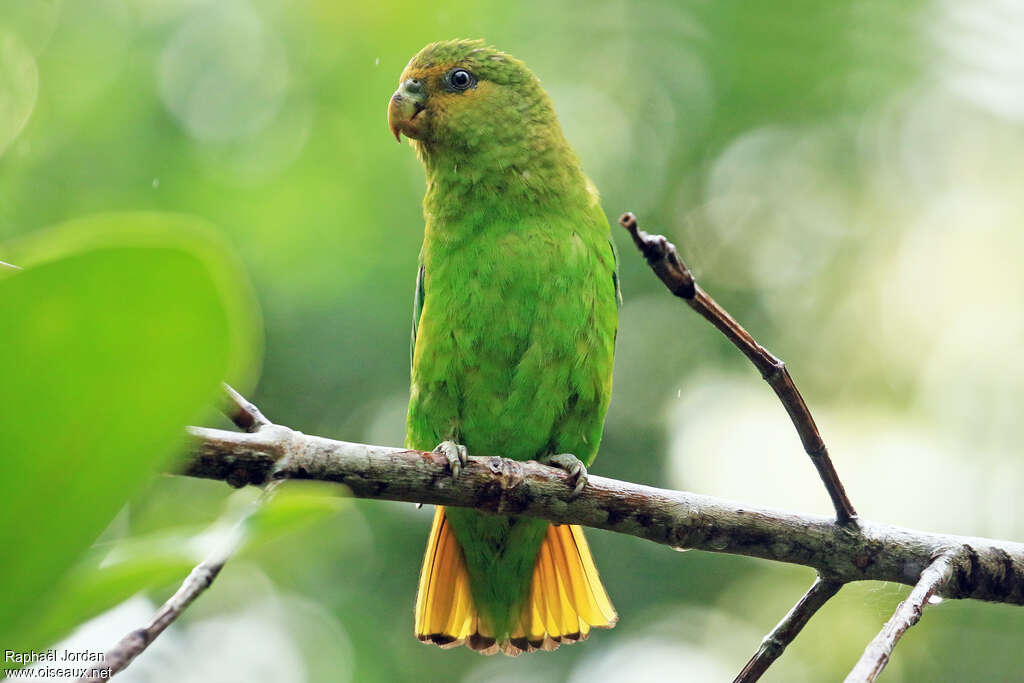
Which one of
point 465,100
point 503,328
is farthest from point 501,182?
point 503,328

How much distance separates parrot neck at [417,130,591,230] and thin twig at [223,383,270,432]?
1448 millimetres

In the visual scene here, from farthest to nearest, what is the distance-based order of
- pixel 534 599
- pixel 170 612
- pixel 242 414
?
pixel 534 599, pixel 242 414, pixel 170 612

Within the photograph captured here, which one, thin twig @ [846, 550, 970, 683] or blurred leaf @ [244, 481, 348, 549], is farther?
thin twig @ [846, 550, 970, 683]

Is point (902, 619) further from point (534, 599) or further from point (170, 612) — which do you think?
point (534, 599)

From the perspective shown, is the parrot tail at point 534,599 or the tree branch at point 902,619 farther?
the parrot tail at point 534,599

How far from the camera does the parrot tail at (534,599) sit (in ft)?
9.62

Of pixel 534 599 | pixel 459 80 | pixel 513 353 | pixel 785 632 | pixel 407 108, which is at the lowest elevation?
pixel 785 632

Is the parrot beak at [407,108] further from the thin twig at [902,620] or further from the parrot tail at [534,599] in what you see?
the thin twig at [902,620]

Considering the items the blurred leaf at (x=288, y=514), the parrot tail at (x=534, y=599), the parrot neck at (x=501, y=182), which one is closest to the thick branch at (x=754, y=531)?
the parrot tail at (x=534, y=599)

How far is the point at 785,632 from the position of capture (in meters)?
1.86

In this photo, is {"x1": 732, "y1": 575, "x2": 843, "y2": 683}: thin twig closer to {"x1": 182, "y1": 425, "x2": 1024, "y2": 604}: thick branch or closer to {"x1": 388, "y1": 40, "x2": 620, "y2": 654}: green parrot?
{"x1": 182, "y1": 425, "x2": 1024, "y2": 604}: thick branch

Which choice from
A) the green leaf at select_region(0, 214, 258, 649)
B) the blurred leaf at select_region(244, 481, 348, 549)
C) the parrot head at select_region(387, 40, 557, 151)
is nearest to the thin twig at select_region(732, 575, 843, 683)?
the blurred leaf at select_region(244, 481, 348, 549)

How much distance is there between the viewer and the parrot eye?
3.21 m

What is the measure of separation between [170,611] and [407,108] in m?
2.53
